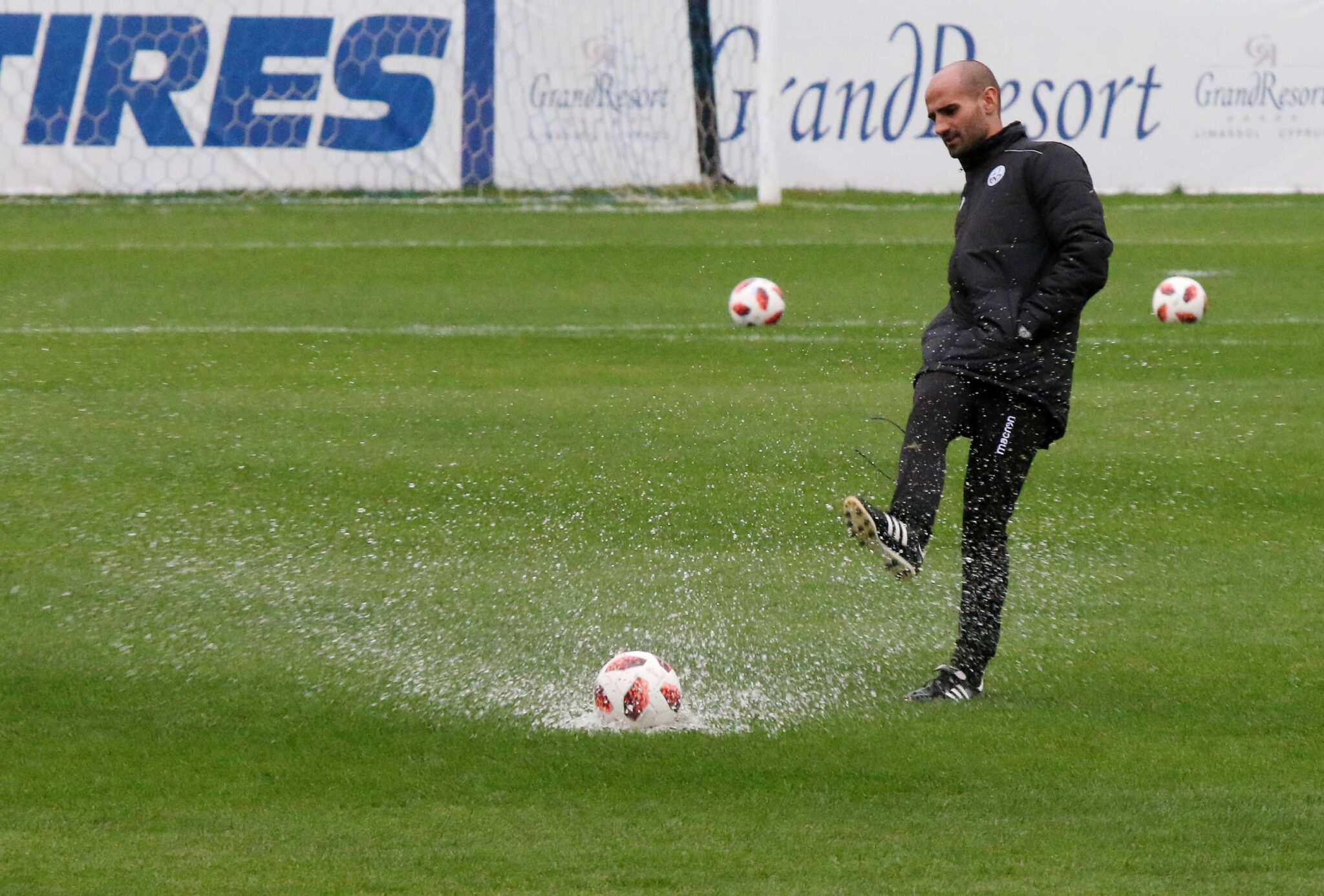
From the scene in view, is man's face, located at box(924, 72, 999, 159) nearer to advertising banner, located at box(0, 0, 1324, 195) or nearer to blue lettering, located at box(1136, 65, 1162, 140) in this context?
advertising banner, located at box(0, 0, 1324, 195)

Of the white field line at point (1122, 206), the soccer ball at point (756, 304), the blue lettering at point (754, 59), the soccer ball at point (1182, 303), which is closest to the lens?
the soccer ball at point (756, 304)

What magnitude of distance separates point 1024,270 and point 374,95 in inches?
627

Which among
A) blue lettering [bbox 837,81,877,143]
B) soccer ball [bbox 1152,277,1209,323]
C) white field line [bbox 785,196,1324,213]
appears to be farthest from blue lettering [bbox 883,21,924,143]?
soccer ball [bbox 1152,277,1209,323]

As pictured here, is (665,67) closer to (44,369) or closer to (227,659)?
(44,369)

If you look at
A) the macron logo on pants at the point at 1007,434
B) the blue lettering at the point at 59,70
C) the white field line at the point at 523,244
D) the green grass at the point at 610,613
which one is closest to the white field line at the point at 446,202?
the blue lettering at the point at 59,70

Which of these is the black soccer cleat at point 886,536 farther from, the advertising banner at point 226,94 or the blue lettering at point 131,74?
the blue lettering at point 131,74

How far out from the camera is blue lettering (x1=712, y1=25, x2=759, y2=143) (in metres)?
20.6

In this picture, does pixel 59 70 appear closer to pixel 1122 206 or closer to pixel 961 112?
pixel 1122 206

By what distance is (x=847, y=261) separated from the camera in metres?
16.1

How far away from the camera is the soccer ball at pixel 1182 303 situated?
1275cm

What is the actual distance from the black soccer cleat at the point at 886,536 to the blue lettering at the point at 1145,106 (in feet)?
57.2

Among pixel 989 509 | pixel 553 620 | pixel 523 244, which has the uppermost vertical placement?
pixel 989 509

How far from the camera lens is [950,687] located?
5.14 metres

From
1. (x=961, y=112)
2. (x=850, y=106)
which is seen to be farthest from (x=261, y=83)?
(x=961, y=112)
